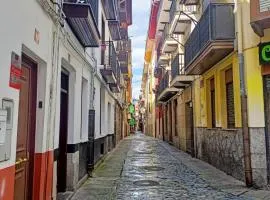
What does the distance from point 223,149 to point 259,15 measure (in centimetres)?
470

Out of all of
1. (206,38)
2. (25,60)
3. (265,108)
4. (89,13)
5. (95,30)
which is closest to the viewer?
(25,60)

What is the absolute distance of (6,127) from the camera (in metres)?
3.94

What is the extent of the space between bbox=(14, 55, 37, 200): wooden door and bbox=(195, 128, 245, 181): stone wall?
617 cm

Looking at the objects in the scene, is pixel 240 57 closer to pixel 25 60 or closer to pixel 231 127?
pixel 231 127

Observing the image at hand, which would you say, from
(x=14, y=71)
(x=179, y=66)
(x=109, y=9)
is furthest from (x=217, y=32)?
(x=179, y=66)

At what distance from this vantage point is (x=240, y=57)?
362 inches

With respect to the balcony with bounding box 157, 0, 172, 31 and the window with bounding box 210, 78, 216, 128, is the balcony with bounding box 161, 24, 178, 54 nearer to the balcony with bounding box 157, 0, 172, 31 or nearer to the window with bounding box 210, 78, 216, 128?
the balcony with bounding box 157, 0, 172, 31

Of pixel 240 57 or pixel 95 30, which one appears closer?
pixel 95 30

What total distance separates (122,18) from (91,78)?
13.8 meters

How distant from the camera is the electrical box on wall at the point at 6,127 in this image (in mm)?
3751

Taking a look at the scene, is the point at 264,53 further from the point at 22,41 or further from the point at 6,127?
A: the point at 6,127

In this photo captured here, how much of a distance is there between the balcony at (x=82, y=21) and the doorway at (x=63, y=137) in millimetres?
1003

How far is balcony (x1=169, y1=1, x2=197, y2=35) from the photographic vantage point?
16.4 m

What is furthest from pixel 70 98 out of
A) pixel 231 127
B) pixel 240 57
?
pixel 231 127
